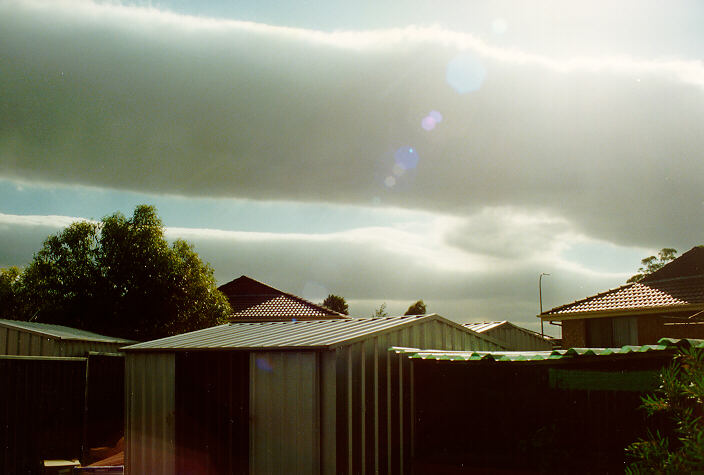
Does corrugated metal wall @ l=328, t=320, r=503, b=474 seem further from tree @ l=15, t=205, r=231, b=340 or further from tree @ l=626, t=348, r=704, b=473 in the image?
tree @ l=15, t=205, r=231, b=340

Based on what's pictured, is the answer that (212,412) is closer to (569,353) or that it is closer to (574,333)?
(569,353)

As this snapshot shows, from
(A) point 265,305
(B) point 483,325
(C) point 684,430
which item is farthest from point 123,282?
(C) point 684,430

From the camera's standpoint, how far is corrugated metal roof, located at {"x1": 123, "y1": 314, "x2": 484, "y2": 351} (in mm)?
10836

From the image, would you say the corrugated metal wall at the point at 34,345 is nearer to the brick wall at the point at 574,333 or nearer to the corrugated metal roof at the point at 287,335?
the corrugated metal roof at the point at 287,335

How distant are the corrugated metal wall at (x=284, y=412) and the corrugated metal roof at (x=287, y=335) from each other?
0.31 metres

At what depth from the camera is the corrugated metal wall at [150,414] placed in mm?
12250

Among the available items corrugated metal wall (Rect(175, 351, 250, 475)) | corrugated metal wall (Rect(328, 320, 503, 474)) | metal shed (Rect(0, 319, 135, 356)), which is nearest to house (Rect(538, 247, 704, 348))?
corrugated metal wall (Rect(328, 320, 503, 474))

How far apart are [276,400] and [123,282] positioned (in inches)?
789

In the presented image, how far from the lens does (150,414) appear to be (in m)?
12.5

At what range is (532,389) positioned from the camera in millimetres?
12484

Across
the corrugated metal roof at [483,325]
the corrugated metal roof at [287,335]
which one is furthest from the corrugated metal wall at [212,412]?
the corrugated metal roof at [483,325]

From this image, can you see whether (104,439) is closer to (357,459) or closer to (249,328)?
(249,328)

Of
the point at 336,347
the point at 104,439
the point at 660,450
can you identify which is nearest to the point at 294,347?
the point at 336,347

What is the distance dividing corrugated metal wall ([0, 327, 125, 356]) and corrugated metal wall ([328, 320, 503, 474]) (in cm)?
877
